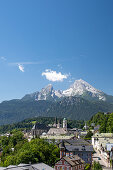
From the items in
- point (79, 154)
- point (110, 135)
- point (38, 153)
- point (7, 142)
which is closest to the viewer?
point (38, 153)

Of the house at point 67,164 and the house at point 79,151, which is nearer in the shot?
the house at point 67,164

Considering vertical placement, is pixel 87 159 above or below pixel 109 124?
below

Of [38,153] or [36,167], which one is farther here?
[38,153]

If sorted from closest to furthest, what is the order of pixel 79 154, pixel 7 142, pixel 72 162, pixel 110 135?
pixel 72 162 → pixel 79 154 → pixel 110 135 → pixel 7 142

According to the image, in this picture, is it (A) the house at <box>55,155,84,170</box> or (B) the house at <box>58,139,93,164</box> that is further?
(B) the house at <box>58,139,93,164</box>

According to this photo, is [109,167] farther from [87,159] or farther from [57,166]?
[57,166]

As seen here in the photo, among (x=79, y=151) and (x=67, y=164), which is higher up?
(x=79, y=151)

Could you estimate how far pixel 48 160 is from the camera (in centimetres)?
7775

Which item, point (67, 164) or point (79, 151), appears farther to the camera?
point (79, 151)

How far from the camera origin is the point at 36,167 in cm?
5394

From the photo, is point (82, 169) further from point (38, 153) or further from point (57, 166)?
point (38, 153)

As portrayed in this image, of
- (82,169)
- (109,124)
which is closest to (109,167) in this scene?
(82,169)

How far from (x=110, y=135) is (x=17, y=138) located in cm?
5118

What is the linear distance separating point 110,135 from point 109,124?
1438 centimetres
